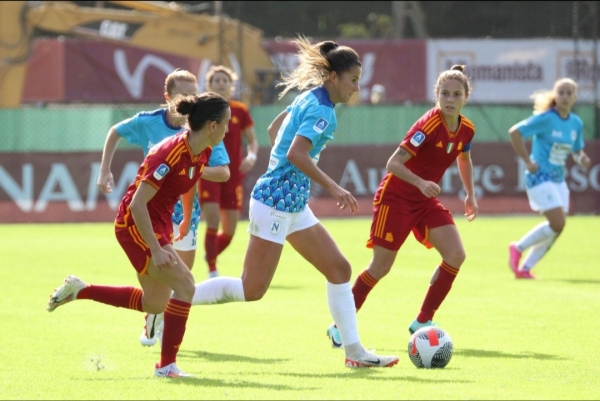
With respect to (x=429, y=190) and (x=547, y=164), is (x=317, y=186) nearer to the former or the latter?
(x=547, y=164)

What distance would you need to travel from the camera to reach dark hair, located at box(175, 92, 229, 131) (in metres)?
5.82

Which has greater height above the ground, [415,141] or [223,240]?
[415,141]

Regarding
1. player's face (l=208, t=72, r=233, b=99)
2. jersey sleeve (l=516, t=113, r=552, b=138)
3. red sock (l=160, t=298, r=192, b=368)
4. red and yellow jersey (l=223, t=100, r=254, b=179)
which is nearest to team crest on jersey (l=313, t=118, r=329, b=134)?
red sock (l=160, t=298, r=192, b=368)

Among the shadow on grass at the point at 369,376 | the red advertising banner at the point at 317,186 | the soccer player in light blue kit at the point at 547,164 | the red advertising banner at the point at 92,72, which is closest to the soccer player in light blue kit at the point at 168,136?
the shadow on grass at the point at 369,376

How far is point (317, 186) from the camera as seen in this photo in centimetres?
1869

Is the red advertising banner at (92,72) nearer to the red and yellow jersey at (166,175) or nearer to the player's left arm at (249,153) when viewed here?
the player's left arm at (249,153)

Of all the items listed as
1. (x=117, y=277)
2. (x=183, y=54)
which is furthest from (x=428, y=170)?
(x=183, y=54)

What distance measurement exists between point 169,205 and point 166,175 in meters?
0.31

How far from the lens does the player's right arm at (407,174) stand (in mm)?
6918

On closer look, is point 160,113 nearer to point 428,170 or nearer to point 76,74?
point 428,170

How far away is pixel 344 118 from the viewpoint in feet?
66.1

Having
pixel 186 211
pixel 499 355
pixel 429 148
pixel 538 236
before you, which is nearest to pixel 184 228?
pixel 186 211

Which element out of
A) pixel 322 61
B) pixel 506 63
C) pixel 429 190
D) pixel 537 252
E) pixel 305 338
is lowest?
pixel 506 63

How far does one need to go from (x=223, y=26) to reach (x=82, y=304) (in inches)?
506
